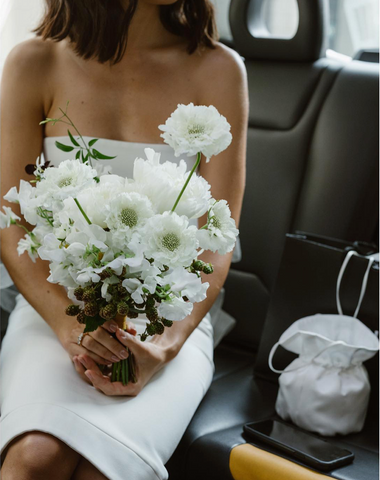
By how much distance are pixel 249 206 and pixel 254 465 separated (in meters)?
0.82

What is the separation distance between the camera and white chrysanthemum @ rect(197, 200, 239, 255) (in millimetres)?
951

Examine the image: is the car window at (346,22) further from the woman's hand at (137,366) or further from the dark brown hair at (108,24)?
the woman's hand at (137,366)

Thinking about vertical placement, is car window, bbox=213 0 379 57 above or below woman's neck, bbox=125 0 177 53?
below

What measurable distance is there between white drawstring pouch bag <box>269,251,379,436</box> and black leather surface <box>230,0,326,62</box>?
0.70 m

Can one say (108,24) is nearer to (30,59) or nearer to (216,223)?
(30,59)

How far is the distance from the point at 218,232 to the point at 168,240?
98mm

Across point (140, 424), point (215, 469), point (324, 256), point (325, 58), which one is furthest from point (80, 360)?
point (325, 58)

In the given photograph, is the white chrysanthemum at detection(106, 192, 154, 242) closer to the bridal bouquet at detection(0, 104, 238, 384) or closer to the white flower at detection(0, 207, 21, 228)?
the bridal bouquet at detection(0, 104, 238, 384)

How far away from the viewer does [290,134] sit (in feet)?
5.91

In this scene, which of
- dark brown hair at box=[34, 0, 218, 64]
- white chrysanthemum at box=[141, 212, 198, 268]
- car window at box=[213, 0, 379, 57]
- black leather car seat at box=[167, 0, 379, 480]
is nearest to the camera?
white chrysanthemum at box=[141, 212, 198, 268]

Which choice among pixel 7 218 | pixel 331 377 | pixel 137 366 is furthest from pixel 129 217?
pixel 331 377

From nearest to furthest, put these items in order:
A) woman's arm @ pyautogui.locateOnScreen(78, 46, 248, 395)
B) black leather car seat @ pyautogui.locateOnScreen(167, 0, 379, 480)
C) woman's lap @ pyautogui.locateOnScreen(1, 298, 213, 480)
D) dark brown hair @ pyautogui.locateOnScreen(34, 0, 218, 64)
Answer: woman's lap @ pyautogui.locateOnScreen(1, 298, 213, 480) → woman's arm @ pyautogui.locateOnScreen(78, 46, 248, 395) → dark brown hair @ pyautogui.locateOnScreen(34, 0, 218, 64) → black leather car seat @ pyautogui.locateOnScreen(167, 0, 379, 480)

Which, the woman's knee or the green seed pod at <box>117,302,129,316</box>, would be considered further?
the woman's knee

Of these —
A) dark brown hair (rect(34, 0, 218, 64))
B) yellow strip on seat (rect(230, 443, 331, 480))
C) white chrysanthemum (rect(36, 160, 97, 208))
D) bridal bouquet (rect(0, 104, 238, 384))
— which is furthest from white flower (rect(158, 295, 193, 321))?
dark brown hair (rect(34, 0, 218, 64))
